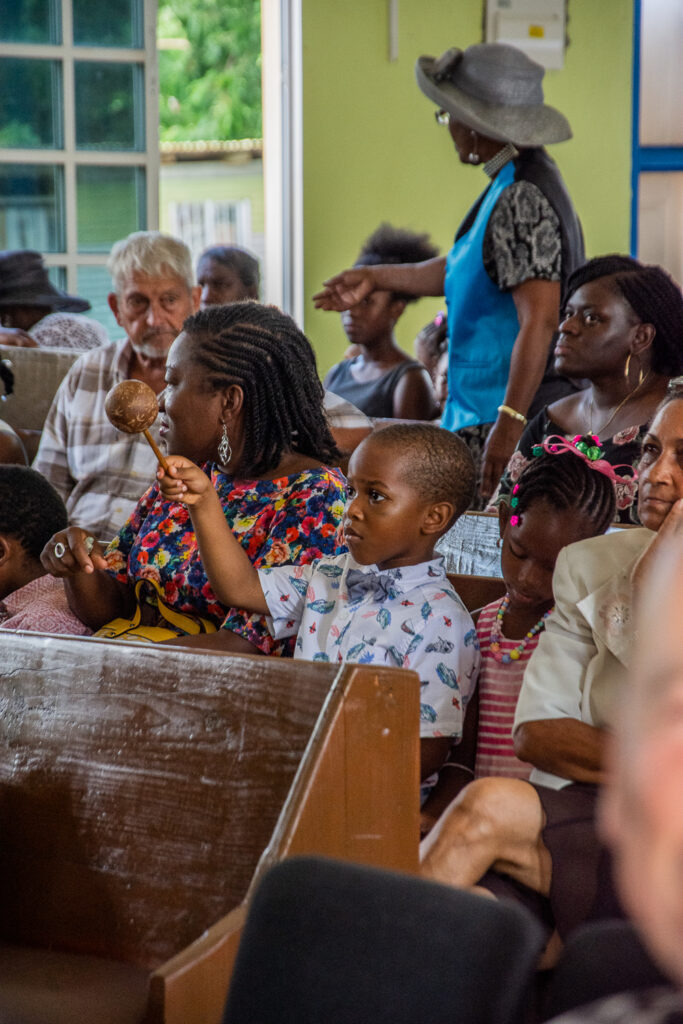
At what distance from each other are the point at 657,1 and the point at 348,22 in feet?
5.11

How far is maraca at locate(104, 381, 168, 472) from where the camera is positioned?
2.04 metres

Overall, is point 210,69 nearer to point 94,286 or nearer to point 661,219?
point 94,286

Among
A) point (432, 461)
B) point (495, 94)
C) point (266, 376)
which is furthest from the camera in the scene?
point (495, 94)

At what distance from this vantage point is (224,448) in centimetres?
236

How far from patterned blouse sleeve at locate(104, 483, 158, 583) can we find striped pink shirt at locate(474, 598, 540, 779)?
0.81 metres

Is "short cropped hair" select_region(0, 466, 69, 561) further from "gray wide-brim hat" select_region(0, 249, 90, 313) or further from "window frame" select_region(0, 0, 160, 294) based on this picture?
"window frame" select_region(0, 0, 160, 294)

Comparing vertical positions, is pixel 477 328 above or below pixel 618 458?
above

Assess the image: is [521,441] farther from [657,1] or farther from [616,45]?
[657,1]

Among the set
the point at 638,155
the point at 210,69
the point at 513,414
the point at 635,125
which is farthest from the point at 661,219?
the point at 210,69

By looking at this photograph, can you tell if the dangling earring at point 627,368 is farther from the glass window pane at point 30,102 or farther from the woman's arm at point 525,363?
the glass window pane at point 30,102

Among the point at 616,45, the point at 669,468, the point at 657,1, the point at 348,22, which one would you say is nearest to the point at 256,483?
the point at 669,468

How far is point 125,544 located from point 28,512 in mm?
303

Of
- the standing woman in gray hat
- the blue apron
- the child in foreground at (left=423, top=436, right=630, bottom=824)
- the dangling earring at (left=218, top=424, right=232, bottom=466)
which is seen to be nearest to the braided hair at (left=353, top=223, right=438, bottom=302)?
the standing woman in gray hat

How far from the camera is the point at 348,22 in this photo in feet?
17.4
